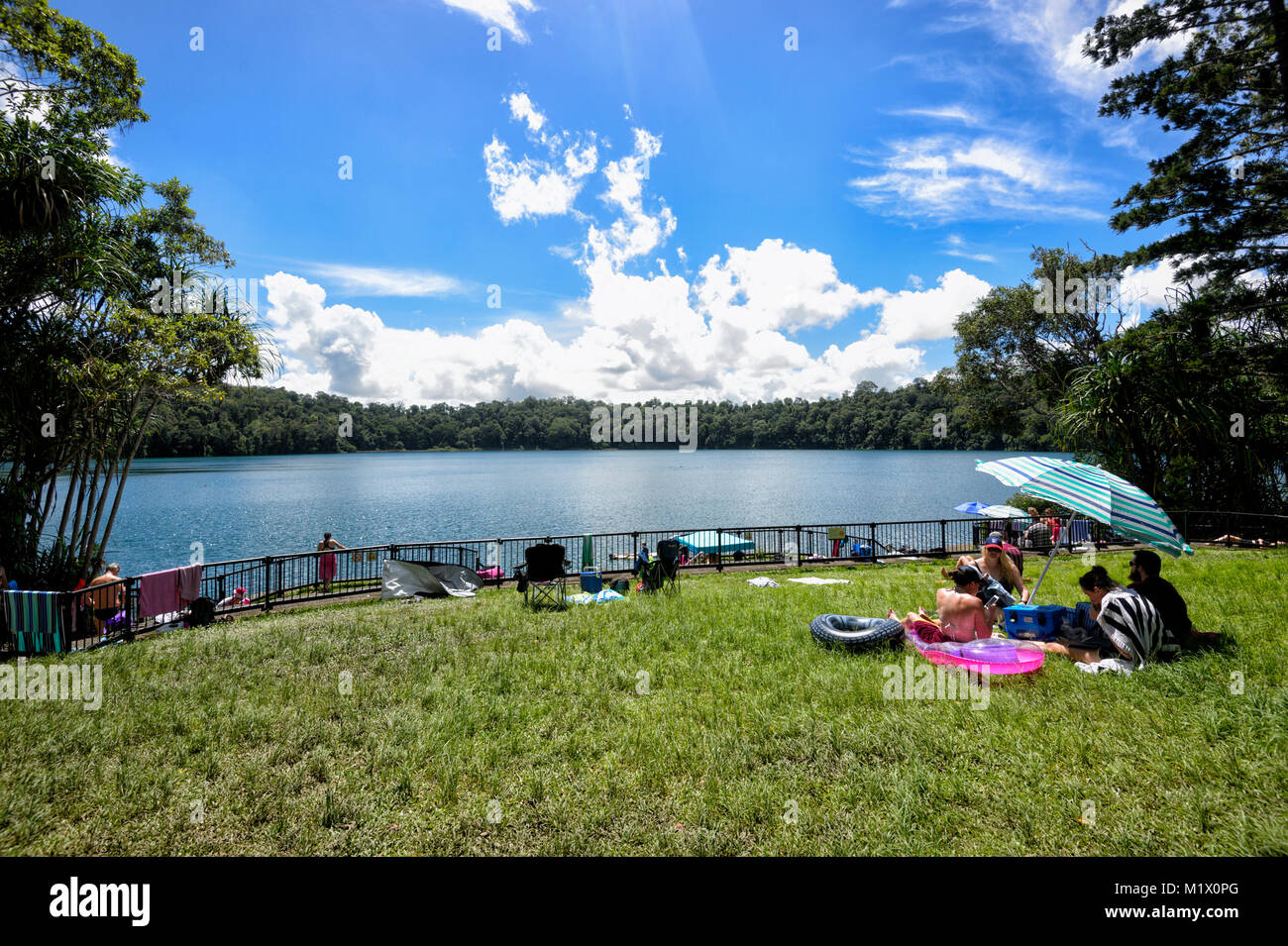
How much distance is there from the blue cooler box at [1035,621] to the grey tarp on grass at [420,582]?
387 inches

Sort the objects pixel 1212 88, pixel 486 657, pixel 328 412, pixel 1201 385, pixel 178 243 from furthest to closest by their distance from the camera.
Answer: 1. pixel 328 412
2. pixel 1201 385
3. pixel 178 243
4. pixel 1212 88
5. pixel 486 657

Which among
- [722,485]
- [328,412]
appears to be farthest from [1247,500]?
[328,412]

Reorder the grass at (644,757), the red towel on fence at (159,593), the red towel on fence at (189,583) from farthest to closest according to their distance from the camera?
1. the red towel on fence at (189,583)
2. the red towel on fence at (159,593)
3. the grass at (644,757)

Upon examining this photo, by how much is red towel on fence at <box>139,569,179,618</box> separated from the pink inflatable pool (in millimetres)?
11385

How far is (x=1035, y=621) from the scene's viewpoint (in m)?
6.54

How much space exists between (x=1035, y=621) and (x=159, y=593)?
13.2m

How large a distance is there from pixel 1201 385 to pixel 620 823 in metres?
24.0

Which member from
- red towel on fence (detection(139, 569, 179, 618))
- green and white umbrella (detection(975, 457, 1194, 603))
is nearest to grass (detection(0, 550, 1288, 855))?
green and white umbrella (detection(975, 457, 1194, 603))

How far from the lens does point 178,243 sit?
14.4m

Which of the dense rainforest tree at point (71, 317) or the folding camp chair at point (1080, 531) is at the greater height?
the dense rainforest tree at point (71, 317)

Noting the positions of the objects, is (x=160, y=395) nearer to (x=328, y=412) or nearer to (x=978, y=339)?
(x=978, y=339)

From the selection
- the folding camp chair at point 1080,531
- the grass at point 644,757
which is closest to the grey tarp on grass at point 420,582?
the grass at point 644,757

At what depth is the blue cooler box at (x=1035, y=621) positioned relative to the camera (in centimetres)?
646

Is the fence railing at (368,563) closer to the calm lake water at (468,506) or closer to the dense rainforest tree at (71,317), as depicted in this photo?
the dense rainforest tree at (71,317)
